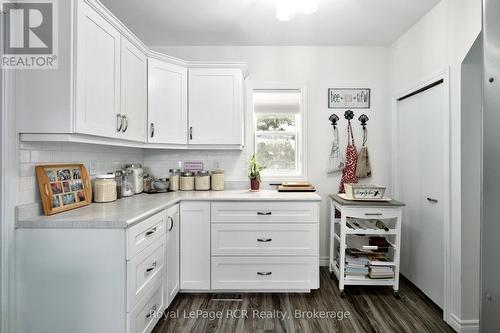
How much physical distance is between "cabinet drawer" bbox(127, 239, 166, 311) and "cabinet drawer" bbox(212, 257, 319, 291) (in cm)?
61

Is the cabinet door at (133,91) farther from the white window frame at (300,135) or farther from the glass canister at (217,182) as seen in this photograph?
the white window frame at (300,135)

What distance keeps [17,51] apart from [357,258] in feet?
10.1

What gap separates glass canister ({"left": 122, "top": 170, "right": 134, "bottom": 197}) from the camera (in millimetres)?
2369

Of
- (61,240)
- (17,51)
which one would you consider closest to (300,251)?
(61,240)

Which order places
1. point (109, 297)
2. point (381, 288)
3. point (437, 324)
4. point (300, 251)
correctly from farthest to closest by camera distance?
point (381, 288)
point (300, 251)
point (437, 324)
point (109, 297)

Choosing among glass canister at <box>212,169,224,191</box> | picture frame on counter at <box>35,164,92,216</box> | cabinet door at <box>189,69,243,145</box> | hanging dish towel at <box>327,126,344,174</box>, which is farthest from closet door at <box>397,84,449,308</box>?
picture frame on counter at <box>35,164,92,216</box>

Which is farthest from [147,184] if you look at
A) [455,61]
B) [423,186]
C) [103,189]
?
[455,61]

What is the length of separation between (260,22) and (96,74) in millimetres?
1672

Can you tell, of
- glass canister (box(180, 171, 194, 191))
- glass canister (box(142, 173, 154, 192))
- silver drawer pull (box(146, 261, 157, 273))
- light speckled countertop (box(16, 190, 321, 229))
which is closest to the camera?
light speckled countertop (box(16, 190, 321, 229))

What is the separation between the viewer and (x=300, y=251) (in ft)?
7.72

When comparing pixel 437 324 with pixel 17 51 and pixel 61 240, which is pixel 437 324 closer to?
pixel 61 240

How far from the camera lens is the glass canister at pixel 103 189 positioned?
201 cm

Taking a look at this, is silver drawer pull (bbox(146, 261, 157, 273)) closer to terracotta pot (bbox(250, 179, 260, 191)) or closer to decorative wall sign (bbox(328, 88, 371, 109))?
terracotta pot (bbox(250, 179, 260, 191))

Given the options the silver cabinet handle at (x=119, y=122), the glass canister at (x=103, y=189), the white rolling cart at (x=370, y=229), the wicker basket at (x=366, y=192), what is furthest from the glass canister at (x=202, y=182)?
the wicker basket at (x=366, y=192)
